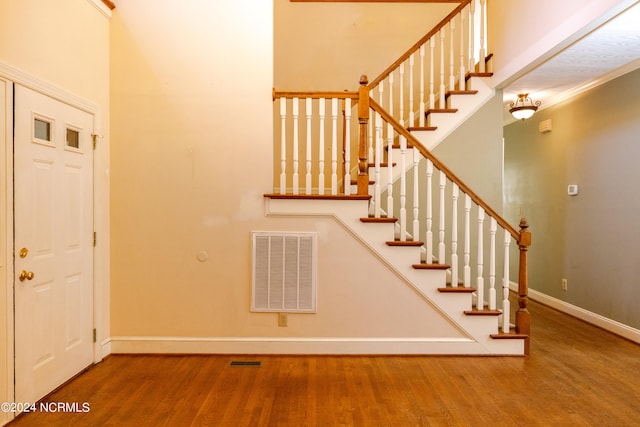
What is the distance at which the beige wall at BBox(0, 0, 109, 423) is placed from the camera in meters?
2.44

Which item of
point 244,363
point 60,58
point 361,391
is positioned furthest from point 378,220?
point 60,58

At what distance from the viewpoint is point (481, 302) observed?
11.8 feet

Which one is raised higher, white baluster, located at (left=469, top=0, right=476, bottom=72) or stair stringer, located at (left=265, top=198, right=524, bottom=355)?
white baluster, located at (left=469, top=0, right=476, bottom=72)

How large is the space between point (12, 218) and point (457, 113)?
4135 millimetres

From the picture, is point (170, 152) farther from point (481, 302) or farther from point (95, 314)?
point (481, 302)

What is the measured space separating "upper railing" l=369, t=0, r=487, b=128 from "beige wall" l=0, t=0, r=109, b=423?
267 cm

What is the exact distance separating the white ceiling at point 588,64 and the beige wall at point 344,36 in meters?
1.57

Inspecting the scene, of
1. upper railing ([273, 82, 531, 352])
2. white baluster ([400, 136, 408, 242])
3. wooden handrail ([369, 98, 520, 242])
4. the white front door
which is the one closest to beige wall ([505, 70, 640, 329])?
upper railing ([273, 82, 531, 352])

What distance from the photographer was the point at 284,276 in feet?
11.7

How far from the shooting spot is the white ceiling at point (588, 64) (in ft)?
10.2

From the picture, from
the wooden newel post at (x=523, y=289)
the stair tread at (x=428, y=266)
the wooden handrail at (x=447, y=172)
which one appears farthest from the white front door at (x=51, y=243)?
the wooden newel post at (x=523, y=289)

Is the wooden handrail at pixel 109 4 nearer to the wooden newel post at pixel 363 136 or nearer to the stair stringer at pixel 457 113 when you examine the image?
the wooden newel post at pixel 363 136

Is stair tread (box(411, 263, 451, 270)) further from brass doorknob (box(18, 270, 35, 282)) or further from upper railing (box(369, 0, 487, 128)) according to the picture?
brass doorknob (box(18, 270, 35, 282))

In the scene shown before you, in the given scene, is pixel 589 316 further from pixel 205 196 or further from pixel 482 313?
pixel 205 196
